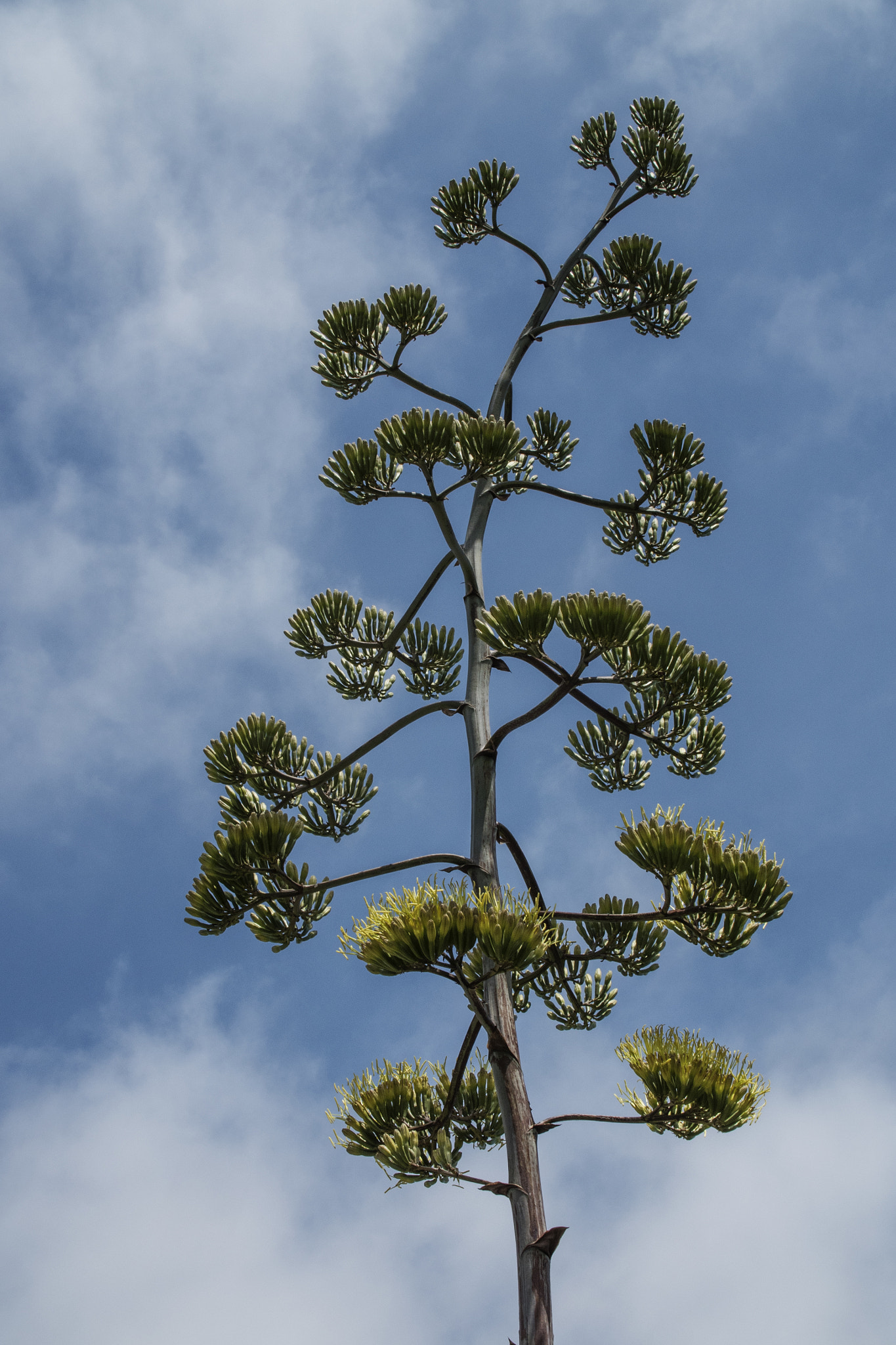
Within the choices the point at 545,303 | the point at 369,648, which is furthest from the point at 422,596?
the point at 545,303

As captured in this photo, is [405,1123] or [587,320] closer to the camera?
[405,1123]

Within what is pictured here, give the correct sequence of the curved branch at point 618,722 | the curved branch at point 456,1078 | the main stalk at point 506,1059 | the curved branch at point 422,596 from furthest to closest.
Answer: the curved branch at point 422,596 < the curved branch at point 618,722 < the curved branch at point 456,1078 < the main stalk at point 506,1059

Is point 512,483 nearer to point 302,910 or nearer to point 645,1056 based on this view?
point 302,910

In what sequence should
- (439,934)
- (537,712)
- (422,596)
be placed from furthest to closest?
(422,596) < (537,712) < (439,934)

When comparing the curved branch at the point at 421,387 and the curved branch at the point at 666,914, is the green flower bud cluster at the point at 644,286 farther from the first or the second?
the curved branch at the point at 666,914

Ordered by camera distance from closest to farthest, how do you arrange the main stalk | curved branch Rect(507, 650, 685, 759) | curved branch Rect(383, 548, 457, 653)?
1. the main stalk
2. curved branch Rect(507, 650, 685, 759)
3. curved branch Rect(383, 548, 457, 653)

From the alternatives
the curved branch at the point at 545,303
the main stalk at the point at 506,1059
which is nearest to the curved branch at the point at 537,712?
the main stalk at the point at 506,1059

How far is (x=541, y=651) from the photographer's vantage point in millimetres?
4934

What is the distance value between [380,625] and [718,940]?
112 inches

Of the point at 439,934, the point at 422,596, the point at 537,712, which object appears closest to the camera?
the point at 439,934

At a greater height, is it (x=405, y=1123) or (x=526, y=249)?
(x=526, y=249)

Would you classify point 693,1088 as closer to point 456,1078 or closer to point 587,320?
point 456,1078

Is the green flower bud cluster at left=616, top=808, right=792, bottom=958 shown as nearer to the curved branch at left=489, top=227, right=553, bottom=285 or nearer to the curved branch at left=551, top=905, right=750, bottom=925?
the curved branch at left=551, top=905, right=750, bottom=925


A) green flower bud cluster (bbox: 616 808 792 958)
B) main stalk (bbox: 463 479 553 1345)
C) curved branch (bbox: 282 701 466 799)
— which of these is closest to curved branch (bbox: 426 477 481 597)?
main stalk (bbox: 463 479 553 1345)
